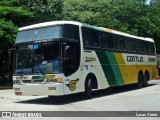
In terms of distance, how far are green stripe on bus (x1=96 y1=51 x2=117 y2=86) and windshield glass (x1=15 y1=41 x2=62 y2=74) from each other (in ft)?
10.5

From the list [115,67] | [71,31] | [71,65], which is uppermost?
[71,31]

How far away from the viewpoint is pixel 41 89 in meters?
13.4

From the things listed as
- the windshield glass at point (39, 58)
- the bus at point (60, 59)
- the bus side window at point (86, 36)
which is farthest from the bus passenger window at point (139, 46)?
the windshield glass at point (39, 58)

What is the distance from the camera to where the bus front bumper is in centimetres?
1308

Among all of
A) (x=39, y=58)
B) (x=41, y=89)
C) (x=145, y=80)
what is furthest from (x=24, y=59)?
(x=145, y=80)

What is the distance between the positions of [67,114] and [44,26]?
187 inches

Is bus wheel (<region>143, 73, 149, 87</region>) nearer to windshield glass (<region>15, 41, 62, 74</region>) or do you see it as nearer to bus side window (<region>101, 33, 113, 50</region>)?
bus side window (<region>101, 33, 113, 50</region>)

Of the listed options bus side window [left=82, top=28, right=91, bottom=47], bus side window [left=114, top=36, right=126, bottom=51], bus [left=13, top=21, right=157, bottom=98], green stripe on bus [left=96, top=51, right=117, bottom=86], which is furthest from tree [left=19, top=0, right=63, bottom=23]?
bus side window [left=82, top=28, right=91, bottom=47]

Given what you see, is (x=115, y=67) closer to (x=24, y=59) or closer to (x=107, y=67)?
(x=107, y=67)

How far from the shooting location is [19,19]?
2619 centimetres

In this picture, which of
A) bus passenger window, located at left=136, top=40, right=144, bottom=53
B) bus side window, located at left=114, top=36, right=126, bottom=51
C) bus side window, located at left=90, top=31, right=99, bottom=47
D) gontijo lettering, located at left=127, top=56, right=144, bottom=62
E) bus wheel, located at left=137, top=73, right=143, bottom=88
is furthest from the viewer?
bus passenger window, located at left=136, top=40, right=144, bottom=53

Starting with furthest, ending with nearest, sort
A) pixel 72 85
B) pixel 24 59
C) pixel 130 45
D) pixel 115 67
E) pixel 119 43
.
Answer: pixel 130 45, pixel 119 43, pixel 115 67, pixel 24 59, pixel 72 85

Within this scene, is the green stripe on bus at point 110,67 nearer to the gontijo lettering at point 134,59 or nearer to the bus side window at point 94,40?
the bus side window at point 94,40

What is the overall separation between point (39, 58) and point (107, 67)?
15.0ft
